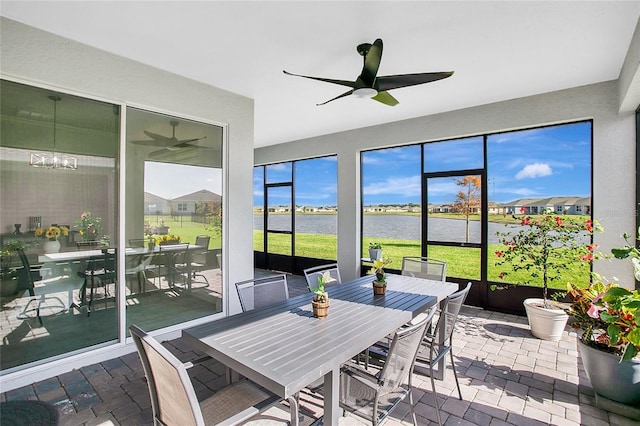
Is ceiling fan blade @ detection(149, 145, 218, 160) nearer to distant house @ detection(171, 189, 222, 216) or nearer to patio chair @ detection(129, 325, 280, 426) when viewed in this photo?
distant house @ detection(171, 189, 222, 216)

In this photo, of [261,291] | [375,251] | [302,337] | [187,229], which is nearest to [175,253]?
[187,229]

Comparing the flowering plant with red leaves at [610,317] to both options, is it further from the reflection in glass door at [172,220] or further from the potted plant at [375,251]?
the reflection in glass door at [172,220]

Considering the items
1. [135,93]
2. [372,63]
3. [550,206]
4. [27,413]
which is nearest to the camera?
[27,413]

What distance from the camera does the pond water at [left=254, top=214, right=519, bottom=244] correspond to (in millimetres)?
4914

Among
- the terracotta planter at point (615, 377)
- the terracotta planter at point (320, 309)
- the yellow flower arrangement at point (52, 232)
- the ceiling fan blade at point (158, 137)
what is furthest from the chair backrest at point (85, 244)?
the terracotta planter at point (615, 377)

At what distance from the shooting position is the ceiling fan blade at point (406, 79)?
2521mm

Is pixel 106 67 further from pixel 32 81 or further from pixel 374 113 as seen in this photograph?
pixel 374 113

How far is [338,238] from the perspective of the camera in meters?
6.34

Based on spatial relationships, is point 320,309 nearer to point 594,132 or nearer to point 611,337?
point 611,337

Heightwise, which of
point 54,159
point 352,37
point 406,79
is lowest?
point 54,159

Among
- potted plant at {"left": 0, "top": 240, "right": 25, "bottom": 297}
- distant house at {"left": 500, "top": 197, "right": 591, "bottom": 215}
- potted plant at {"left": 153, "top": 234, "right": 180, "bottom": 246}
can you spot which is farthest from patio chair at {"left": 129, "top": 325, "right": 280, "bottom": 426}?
distant house at {"left": 500, "top": 197, "right": 591, "bottom": 215}

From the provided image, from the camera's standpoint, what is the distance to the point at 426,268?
361 centimetres

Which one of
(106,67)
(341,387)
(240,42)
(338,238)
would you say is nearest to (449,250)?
(338,238)

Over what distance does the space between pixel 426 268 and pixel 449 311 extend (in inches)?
50.8
